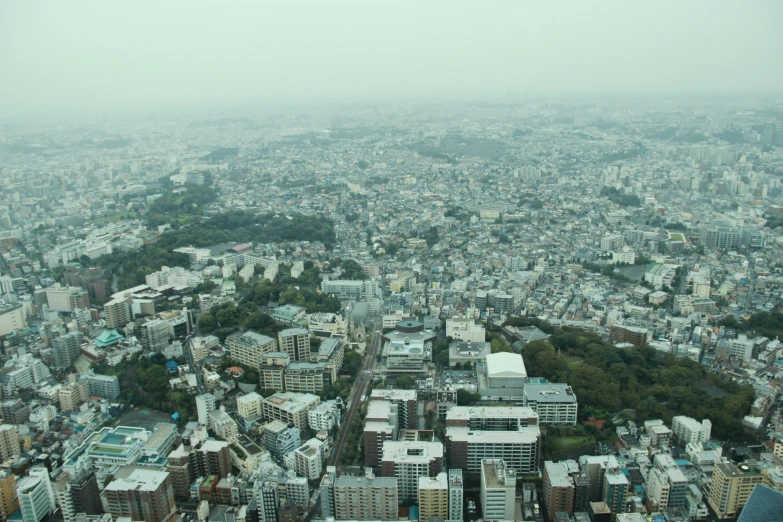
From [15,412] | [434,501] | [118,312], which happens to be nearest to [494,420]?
[434,501]

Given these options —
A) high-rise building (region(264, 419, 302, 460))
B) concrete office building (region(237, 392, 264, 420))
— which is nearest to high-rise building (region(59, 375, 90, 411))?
concrete office building (region(237, 392, 264, 420))

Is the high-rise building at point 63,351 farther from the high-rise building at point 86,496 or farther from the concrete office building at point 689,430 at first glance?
the concrete office building at point 689,430

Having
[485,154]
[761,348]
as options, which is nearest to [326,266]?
[761,348]

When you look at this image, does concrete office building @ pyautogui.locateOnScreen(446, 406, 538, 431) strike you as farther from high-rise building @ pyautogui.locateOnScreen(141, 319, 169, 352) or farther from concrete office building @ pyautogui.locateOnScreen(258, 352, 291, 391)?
high-rise building @ pyautogui.locateOnScreen(141, 319, 169, 352)

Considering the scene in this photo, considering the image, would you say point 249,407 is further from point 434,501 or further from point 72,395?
point 434,501

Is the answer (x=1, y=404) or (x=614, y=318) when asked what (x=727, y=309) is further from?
(x=1, y=404)
